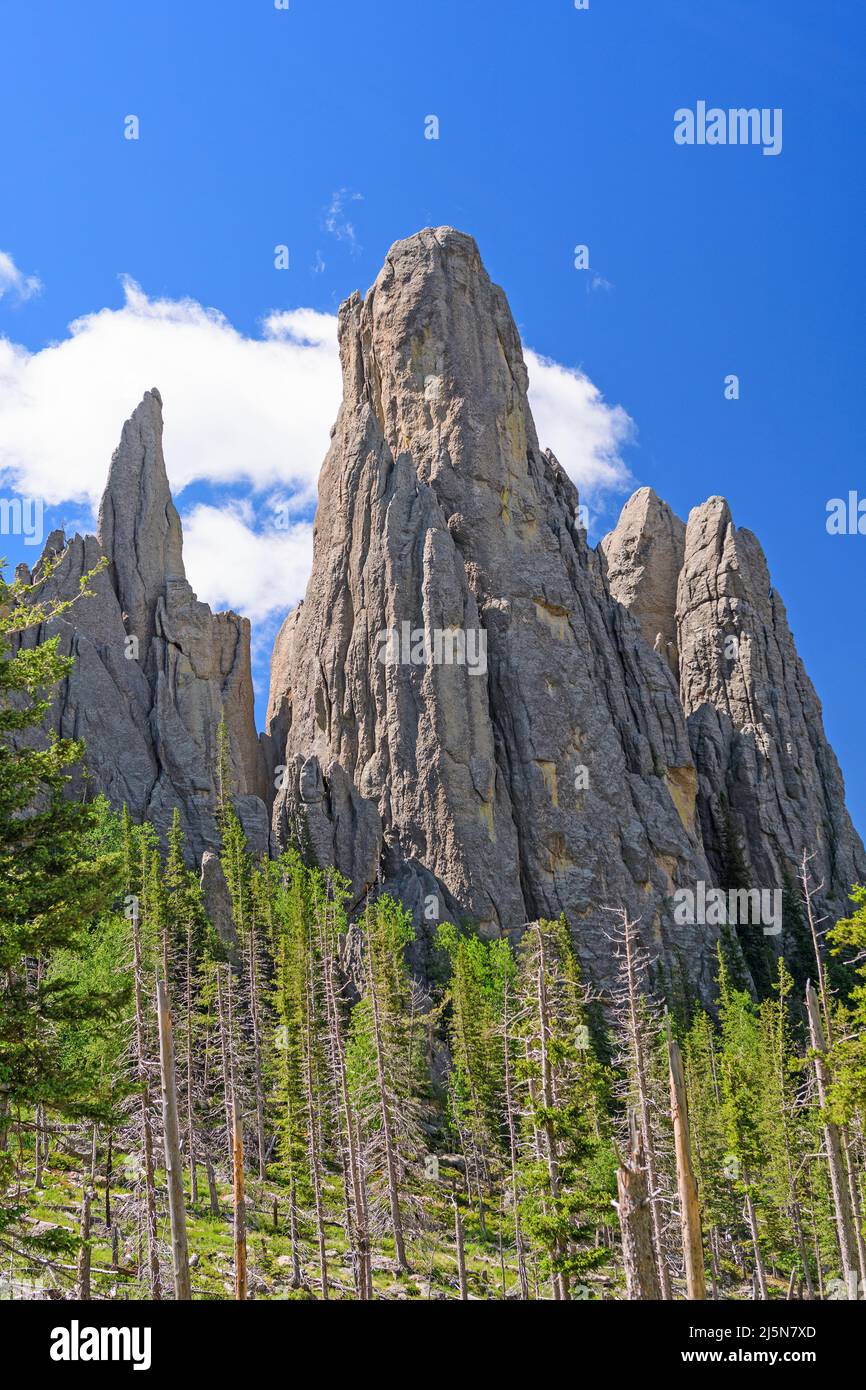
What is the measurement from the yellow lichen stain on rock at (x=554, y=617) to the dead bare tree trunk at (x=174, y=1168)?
7952cm

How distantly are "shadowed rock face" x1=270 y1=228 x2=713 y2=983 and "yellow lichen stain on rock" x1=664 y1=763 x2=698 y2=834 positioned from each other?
8.3 inches

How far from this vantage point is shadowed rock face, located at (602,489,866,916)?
371 ft

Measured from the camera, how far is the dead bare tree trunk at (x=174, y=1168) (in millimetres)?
20922

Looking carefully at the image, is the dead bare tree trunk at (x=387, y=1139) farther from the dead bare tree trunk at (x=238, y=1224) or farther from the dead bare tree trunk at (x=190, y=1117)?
the dead bare tree trunk at (x=238, y=1224)

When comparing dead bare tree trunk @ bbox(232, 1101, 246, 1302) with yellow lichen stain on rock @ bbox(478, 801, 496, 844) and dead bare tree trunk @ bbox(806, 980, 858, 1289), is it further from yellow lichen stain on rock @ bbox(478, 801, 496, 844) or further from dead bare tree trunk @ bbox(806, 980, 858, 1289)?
yellow lichen stain on rock @ bbox(478, 801, 496, 844)

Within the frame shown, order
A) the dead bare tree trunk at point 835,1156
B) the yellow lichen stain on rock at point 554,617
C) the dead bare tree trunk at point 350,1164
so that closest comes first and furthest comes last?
the dead bare tree trunk at point 835,1156, the dead bare tree trunk at point 350,1164, the yellow lichen stain on rock at point 554,617

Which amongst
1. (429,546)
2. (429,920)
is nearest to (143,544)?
(429,546)

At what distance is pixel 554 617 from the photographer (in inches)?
4006

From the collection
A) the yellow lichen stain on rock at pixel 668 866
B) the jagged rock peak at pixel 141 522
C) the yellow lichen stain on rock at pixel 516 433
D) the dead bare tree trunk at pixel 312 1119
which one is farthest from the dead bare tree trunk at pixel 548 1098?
the yellow lichen stain on rock at pixel 516 433

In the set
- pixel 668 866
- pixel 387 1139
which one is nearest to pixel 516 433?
pixel 668 866

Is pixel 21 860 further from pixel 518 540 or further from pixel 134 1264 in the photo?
pixel 518 540

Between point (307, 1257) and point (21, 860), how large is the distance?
91.4 feet

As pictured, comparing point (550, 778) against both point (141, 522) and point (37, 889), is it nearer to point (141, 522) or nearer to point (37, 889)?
point (141, 522)

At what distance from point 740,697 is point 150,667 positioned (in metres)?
58.1
